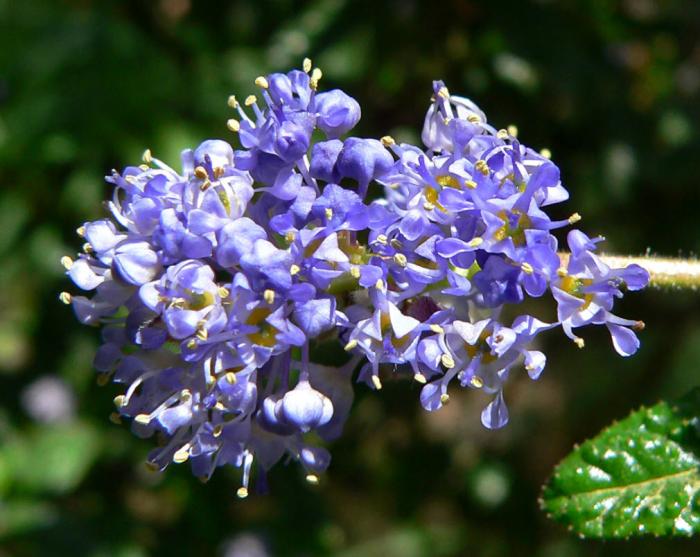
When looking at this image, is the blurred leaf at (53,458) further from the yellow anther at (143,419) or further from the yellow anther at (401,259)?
the yellow anther at (401,259)

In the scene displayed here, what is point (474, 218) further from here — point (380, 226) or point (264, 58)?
point (264, 58)

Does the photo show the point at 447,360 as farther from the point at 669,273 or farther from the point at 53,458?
the point at 53,458

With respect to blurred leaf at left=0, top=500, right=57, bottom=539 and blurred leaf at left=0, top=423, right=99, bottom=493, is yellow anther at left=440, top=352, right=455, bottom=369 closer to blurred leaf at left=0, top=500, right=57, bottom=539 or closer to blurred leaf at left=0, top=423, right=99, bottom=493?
blurred leaf at left=0, top=423, right=99, bottom=493

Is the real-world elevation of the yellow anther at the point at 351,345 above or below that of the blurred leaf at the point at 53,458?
above

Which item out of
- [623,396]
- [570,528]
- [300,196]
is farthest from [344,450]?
[300,196]

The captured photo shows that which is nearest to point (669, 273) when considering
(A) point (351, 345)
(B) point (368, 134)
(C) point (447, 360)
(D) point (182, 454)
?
(C) point (447, 360)

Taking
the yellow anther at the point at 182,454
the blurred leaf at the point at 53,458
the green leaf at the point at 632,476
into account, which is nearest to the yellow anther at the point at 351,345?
the yellow anther at the point at 182,454

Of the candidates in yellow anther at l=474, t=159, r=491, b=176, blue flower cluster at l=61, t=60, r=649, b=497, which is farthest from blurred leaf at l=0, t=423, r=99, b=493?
yellow anther at l=474, t=159, r=491, b=176
